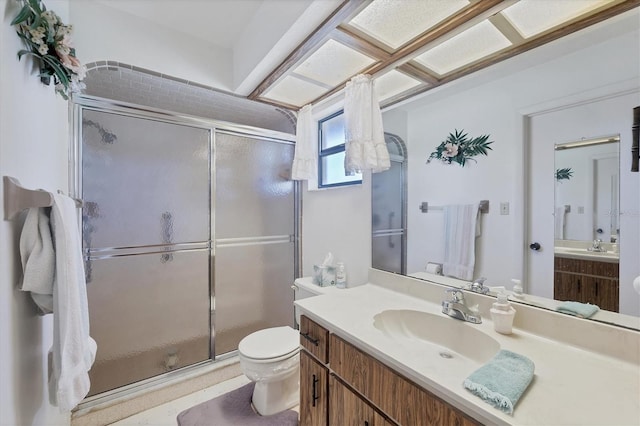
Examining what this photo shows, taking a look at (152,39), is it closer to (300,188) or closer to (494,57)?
(300,188)

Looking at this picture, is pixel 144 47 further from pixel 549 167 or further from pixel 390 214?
pixel 549 167

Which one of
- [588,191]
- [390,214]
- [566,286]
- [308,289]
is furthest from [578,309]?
[308,289]

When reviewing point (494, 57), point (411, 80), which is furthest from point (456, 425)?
point (411, 80)

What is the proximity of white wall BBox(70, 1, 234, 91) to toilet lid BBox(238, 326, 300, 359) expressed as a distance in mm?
1923

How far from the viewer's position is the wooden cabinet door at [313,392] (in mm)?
1155

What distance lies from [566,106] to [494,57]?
1.24 feet

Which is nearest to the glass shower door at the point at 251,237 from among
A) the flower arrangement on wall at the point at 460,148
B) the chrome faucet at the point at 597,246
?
the flower arrangement on wall at the point at 460,148

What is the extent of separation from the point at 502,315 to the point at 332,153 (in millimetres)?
1613

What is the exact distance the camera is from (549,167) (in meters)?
1.08

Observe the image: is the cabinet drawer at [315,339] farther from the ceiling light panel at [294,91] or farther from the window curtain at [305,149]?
the ceiling light panel at [294,91]

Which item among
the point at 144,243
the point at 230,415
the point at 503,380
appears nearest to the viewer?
the point at 503,380

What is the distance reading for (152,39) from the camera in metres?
1.81

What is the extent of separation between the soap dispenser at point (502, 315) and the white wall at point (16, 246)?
1.58 m

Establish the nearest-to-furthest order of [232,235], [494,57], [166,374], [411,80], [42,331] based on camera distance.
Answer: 1. [42,331]
2. [494,57]
3. [411,80]
4. [166,374]
5. [232,235]
